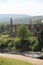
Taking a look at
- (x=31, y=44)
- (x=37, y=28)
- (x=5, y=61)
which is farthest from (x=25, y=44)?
(x=5, y=61)

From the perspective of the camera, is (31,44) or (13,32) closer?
(31,44)

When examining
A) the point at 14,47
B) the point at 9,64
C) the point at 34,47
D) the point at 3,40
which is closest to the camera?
the point at 9,64

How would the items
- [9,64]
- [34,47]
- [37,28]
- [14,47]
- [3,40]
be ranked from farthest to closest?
[37,28]
[3,40]
[14,47]
[34,47]
[9,64]

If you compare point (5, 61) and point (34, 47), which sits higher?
point (5, 61)

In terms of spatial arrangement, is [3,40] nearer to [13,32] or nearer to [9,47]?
[9,47]

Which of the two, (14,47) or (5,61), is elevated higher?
(5,61)

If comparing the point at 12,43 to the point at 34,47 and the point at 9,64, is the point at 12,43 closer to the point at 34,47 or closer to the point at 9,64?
the point at 34,47

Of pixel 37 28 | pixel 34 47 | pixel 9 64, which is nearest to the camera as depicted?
pixel 9 64

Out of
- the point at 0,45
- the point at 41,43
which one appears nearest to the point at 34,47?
the point at 41,43

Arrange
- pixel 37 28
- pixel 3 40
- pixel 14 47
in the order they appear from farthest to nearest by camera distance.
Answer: pixel 37 28 < pixel 3 40 < pixel 14 47
